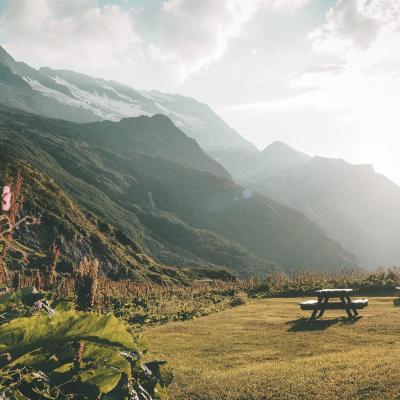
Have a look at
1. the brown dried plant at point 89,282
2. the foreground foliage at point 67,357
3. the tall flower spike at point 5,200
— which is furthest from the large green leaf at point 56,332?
the brown dried plant at point 89,282

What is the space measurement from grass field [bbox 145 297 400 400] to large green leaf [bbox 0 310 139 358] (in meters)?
6.55

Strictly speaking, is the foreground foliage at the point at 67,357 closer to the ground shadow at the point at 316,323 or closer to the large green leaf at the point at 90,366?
the large green leaf at the point at 90,366

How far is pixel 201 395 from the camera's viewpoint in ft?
28.7

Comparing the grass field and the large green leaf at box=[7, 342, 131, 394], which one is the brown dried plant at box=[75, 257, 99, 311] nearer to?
the grass field

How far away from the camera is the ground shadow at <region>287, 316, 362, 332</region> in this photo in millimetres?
15119

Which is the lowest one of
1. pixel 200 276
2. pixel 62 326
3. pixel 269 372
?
pixel 200 276

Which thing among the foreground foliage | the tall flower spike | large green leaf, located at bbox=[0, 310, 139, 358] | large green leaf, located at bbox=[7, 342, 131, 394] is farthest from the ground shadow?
the tall flower spike

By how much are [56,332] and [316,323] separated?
15.1 m

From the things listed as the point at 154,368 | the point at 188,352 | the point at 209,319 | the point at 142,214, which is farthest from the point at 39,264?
the point at 142,214

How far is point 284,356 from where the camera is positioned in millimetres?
11391

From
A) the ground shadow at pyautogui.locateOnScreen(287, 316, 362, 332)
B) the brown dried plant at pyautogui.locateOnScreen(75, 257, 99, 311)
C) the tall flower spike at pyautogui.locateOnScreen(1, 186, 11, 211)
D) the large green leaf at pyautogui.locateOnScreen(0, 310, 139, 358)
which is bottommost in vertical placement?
the ground shadow at pyautogui.locateOnScreen(287, 316, 362, 332)

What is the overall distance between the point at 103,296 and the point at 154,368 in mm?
24366

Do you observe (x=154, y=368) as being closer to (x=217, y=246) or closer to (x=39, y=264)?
(x=39, y=264)

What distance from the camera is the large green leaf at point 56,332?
7.82ft
